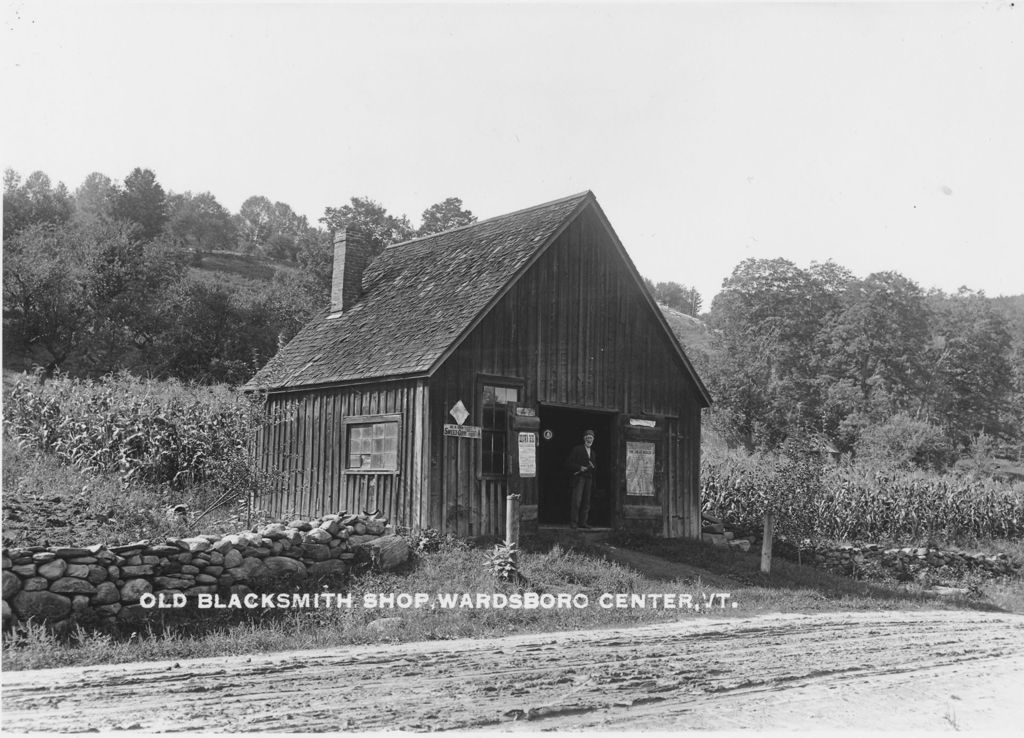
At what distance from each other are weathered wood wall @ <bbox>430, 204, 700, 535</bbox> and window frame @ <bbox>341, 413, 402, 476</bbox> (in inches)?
32.1

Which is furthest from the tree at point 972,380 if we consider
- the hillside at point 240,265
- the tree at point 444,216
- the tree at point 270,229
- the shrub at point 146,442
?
the tree at point 270,229

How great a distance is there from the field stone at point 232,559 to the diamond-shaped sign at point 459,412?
5261 mm

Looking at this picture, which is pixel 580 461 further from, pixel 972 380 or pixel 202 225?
pixel 202 225

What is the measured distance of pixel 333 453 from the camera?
18.1 metres

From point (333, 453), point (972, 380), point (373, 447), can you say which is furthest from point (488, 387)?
point (972, 380)

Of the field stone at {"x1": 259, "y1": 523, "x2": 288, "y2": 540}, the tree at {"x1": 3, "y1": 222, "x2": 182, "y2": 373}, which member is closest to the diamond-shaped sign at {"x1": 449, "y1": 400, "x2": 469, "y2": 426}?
the field stone at {"x1": 259, "y1": 523, "x2": 288, "y2": 540}

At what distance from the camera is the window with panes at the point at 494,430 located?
16953 millimetres

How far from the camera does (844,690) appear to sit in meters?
8.45

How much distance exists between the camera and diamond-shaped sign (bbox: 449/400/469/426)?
16.4 m

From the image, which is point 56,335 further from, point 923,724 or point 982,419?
point 982,419

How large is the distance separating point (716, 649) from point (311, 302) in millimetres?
52683

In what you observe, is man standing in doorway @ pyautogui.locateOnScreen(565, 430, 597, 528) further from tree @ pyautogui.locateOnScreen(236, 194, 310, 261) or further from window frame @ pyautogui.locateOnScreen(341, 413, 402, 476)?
tree @ pyautogui.locateOnScreen(236, 194, 310, 261)

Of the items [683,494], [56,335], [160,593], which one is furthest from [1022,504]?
[56,335]

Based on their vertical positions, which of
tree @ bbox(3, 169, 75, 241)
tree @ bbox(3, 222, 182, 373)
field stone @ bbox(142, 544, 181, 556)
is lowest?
field stone @ bbox(142, 544, 181, 556)
